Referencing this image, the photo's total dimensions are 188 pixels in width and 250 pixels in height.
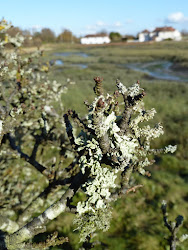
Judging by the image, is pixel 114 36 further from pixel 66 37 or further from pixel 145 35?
pixel 145 35

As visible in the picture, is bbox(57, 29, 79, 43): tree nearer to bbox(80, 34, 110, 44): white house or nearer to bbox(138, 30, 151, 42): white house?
bbox(80, 34, 110, 44): white house

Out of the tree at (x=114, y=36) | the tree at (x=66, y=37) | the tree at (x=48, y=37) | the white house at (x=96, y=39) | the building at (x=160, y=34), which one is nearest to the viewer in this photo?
the tree at (x=48, y=37)

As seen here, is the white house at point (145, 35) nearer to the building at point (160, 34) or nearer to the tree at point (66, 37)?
the building at point (160, 34)

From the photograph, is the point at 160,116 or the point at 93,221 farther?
the point at 160,116

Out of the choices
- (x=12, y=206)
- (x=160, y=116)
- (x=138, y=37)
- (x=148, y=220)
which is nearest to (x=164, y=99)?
(x=160, y=116)

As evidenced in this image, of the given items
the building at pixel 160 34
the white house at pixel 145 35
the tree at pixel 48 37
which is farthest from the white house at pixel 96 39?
the white house at pixel 145 35

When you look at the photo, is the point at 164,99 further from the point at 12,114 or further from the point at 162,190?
the point at 12,114

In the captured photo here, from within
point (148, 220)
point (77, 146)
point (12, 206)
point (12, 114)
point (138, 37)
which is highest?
point (138, 37)

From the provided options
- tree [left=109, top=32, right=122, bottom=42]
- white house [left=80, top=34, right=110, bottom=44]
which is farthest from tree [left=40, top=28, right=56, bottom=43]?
tree [left=109, top=32, right=122, bottom=42]

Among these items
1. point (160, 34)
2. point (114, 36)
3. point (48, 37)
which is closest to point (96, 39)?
point (114, 36)
